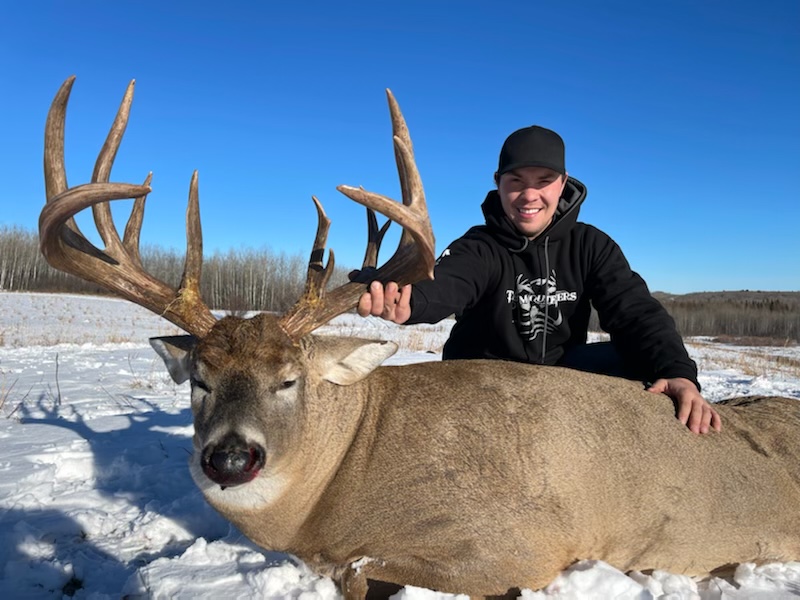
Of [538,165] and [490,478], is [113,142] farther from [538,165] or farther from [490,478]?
[538,165]

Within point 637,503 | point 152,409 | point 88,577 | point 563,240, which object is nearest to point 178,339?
point 88,577

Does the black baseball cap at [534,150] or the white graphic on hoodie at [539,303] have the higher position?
the black baseball cap at [534,150]

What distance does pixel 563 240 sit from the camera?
5195mm

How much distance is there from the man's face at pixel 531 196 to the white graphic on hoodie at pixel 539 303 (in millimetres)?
451

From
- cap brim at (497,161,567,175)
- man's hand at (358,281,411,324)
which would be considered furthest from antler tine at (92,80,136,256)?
cap brim at (497,161,567,175)

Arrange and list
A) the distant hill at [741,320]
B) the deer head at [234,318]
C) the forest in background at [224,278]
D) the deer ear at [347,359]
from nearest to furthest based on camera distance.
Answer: the deer head at [234,318], the deer ear at [347,359], the distant hill at [741,320], the forest in background at [224,278]

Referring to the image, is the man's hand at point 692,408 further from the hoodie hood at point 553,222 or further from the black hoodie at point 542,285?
the hoodie hood at point 553,222

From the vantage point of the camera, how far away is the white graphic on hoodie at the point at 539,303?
5.04m

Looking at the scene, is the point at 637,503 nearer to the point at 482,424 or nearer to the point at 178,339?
the point at 482,424

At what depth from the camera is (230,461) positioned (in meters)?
2.82

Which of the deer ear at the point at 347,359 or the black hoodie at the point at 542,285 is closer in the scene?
the deer ear at the point at 347,359

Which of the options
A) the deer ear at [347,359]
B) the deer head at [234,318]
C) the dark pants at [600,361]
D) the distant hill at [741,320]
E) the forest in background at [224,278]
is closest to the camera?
the deer head at [234,318]

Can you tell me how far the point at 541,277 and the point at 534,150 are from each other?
3.42 ft

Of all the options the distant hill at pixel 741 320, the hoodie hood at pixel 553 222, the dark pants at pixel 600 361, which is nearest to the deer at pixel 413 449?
the dark pants at pixel 600 361
